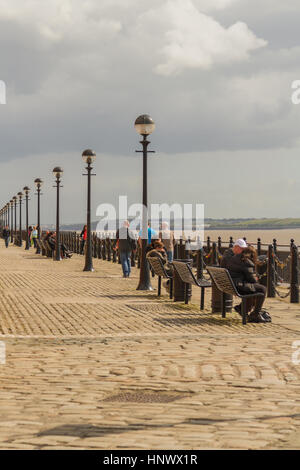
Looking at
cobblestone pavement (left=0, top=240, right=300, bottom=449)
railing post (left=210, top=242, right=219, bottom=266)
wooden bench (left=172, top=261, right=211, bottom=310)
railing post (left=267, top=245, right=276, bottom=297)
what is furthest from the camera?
railing post (left=210, top=242, right=219, bottom=266)

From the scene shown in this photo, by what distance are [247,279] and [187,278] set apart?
7.63 ft

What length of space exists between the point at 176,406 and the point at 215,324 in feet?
18.5

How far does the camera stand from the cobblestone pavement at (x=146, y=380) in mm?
5836

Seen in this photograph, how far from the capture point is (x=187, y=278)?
14711 mm

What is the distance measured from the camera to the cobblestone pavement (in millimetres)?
5836

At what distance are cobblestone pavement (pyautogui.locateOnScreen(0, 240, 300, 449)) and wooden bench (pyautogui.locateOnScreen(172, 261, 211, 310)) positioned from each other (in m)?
0.49
